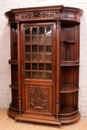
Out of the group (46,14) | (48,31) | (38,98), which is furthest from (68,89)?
(46,14)

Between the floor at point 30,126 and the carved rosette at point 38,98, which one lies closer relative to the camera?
the floor at point 30,126

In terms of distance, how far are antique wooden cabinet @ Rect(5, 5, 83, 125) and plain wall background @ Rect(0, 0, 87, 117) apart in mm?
138

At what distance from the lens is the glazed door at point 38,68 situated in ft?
8.53

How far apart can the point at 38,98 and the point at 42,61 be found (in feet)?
2.21

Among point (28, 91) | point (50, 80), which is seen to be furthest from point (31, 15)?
point (28, 91)

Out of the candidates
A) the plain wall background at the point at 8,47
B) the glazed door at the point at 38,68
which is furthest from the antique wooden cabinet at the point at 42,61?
the plain wall background at the point at 8,47

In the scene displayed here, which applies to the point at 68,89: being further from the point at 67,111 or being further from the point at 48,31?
the point at 48,31

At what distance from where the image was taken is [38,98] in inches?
107

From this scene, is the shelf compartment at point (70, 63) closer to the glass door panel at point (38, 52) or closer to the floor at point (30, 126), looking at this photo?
the glass door panel at point (38, 52)

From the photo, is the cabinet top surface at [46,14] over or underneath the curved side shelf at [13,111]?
over

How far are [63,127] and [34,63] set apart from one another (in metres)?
1.21

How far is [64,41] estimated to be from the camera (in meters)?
2.84

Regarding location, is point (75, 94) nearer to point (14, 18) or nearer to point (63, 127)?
point (63, 127)

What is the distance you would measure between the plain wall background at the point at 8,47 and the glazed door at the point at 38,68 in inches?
26.3
